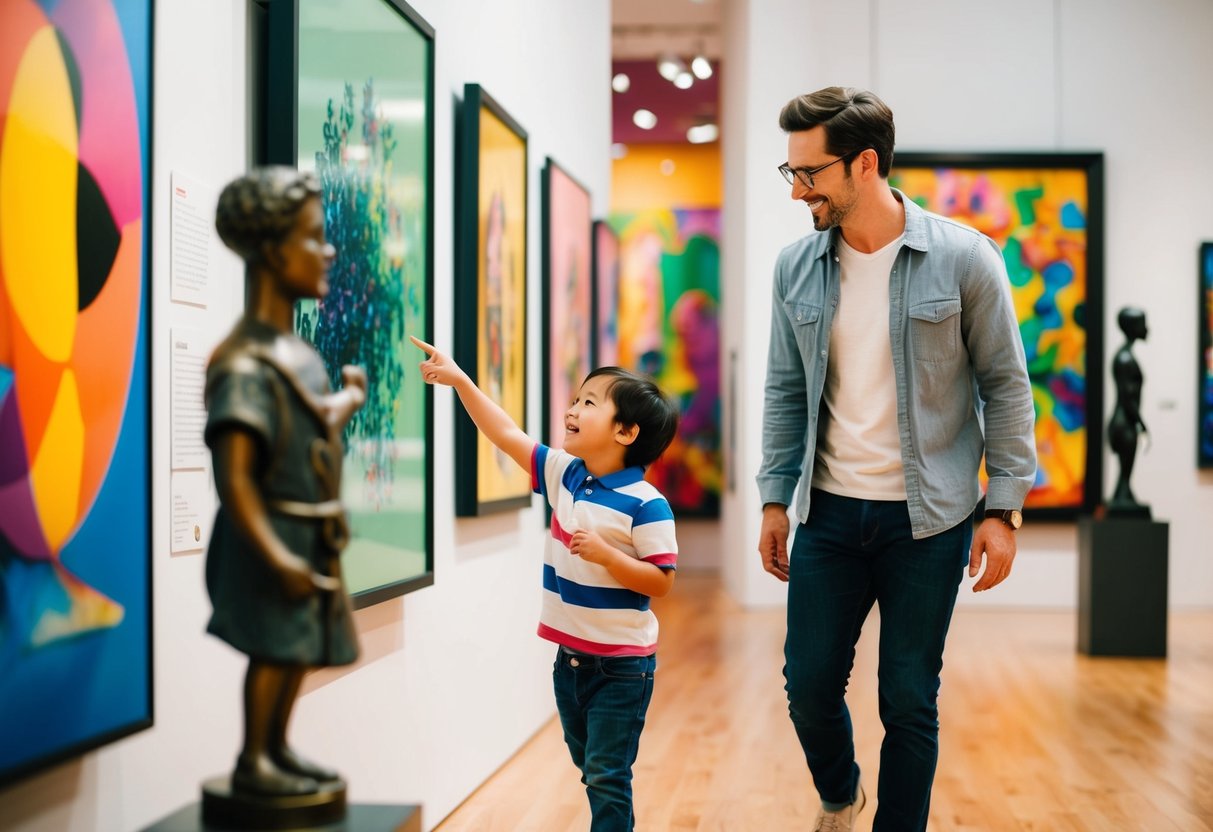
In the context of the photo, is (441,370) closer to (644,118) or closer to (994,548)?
(994,548)

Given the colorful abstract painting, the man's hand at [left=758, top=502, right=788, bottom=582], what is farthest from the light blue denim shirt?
the colorful abstract painting

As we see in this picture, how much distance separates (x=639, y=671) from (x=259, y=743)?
3.90ft

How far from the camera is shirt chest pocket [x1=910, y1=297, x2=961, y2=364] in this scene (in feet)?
8.19

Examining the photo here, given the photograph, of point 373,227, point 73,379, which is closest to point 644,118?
point 373,227

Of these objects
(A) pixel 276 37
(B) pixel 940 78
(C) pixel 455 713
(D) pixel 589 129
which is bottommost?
(C) pixel 455 713

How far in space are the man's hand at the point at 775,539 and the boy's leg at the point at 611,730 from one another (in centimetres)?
52

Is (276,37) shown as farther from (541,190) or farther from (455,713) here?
(541,190)

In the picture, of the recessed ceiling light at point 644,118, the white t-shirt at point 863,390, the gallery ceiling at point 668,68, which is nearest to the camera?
the white t-shirt at point 863,390

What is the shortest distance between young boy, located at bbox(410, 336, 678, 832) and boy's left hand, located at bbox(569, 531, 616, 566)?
2.7 inches

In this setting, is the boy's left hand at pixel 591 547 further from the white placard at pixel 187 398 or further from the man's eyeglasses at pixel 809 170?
the man's eyeglasses at pixel 809 170

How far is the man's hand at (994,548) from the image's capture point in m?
2.46

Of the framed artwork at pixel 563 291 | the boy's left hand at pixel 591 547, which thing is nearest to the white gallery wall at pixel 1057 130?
the framed artwork at pixel 563 291

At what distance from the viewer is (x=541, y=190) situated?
457 cm

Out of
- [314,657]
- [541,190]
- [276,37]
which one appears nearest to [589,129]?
[541,190]
